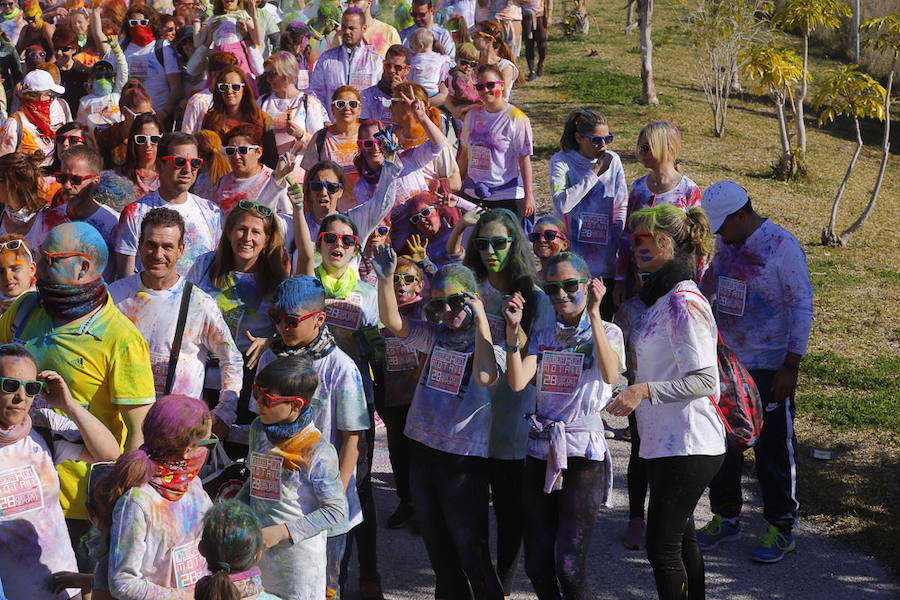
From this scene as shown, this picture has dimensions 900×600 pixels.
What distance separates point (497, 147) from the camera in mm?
7855

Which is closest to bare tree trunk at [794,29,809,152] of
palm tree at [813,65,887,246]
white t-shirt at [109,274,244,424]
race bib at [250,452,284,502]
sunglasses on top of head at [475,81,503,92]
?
palm tree at [813,65,887,246]

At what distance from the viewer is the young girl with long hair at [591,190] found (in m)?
6.62

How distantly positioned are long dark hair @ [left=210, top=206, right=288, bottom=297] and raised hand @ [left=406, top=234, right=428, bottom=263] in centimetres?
106

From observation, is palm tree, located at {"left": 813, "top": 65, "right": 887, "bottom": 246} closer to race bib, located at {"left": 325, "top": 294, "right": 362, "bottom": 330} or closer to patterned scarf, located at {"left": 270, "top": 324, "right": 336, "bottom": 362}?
race bib, located at {"left": 325, "top": 294, "right": 362, "bottom": 330}

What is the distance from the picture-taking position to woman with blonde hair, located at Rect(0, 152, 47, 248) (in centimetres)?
639

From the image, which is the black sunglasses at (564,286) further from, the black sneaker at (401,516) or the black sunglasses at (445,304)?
the black sneaker at (401,516)

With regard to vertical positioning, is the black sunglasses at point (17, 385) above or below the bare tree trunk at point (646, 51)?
below

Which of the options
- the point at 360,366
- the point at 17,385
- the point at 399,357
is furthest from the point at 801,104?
the point at 17,385

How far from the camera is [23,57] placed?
11.8 meters

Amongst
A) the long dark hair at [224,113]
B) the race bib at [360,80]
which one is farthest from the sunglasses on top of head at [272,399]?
the race bib at [360,80]

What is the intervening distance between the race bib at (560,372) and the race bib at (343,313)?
1.11 m

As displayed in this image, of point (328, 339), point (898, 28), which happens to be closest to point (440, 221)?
point (328, 339)

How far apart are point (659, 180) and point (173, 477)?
3.80 meters

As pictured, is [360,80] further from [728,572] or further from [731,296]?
[728,572]
